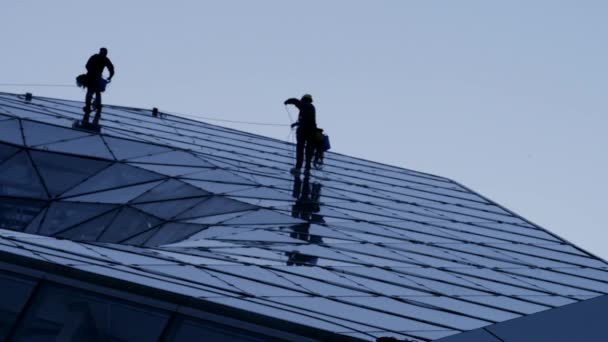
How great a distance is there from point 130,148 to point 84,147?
131 cm

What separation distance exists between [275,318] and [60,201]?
11.3m

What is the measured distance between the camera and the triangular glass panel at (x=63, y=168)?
2095cm

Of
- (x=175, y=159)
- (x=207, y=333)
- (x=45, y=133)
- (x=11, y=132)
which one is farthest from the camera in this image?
(x=175, y=159)

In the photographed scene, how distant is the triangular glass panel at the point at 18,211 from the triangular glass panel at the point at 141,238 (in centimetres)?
220

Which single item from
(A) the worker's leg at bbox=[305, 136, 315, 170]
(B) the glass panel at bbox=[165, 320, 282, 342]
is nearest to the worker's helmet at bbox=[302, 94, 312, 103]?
(A) the worker's leg at bbox=[305, 136, 315, 170]

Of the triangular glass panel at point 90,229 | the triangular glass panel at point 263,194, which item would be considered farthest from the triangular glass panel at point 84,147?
the triangular glass panel at point 90,229

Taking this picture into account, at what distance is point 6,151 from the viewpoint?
2178 cm

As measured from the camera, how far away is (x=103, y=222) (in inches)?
750

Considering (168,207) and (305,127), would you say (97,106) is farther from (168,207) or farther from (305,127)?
(168,207)

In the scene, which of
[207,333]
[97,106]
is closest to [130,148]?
[97,106]

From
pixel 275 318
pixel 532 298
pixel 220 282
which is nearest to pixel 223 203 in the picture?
pixel 532 298

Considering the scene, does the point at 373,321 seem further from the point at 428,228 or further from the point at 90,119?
the point at 90,119

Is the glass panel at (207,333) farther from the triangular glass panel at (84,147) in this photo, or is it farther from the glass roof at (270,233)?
the triangular glass panel at (84,147)

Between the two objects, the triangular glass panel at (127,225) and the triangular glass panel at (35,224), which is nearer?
the triangular glass panel at (127,225)
